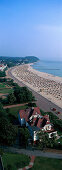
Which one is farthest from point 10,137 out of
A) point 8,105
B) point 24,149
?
point 8,105

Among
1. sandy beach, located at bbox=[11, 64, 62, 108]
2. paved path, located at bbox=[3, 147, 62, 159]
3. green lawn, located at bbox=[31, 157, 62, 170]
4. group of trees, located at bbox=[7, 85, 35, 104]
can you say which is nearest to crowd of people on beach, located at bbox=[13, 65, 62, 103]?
sandy beach, located at bbox=[11, 64, 62, 108]

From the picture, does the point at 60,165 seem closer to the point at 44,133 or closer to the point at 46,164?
the point at 46,164

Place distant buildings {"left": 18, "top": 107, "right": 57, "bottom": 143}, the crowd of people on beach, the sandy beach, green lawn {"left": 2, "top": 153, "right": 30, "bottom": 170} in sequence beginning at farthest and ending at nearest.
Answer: the crowd of people on beach, the sandy beach, distant buildings {"left": 18, "top": 107, "right": 57, "bottom": 143}, green lawn {"left": 2, "top": 153, "right": 30, "bottom": 170}

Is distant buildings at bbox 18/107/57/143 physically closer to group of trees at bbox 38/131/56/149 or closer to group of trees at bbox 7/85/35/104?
group of trees at bbox 38/131/56/149

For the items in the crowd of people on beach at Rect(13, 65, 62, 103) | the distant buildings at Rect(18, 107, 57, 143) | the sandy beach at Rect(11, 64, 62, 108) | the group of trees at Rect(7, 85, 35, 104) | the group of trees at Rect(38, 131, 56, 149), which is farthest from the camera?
the crowd of people on beach at Rect(13, 65, 62, 103)

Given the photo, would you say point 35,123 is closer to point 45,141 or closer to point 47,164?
point 45,141

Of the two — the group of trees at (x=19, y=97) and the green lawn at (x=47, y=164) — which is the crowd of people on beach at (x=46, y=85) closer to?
the group of trees at (x=19, y=97)

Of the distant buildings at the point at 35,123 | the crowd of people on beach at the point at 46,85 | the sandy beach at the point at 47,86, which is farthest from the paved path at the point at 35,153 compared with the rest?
the crowd of people on beach at the point at 46,85
